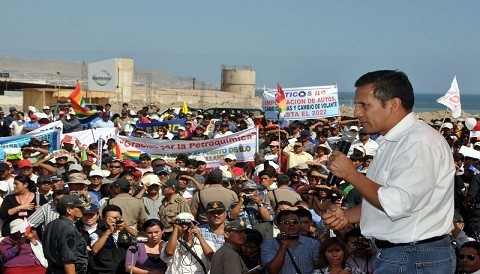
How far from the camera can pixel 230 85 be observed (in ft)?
238

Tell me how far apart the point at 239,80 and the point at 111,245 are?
62.5 m

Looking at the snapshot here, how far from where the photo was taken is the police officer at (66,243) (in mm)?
9312

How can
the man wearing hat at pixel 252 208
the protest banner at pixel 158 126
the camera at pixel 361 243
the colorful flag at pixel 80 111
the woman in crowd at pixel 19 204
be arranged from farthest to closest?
Answer: the protest banner at pixel 158 126
the colorful flag at pixel 80 111
the woman in crowd at pixel 19 204
the man wearing hat at pixel 252 208
the camera at pixel 361 243

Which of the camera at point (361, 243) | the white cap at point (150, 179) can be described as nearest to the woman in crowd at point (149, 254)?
the camera at point (361, 243)

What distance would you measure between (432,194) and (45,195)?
874cm

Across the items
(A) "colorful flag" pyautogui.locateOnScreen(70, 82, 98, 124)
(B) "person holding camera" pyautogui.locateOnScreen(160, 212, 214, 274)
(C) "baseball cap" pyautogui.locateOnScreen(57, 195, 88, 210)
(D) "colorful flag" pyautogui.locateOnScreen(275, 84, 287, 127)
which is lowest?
(B) "person holding camera" pyautogui.locateOnScreen(160, 212, 214, 274)

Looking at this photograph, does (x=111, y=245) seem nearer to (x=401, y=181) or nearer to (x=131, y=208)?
(x=131, y=208)

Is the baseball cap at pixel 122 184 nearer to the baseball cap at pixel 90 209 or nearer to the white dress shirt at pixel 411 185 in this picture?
the baseball cap at pixel 90 209

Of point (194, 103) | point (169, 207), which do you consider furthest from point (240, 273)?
point (194, 103)

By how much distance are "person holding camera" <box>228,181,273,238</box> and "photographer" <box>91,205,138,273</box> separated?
Result: 4.57 ft

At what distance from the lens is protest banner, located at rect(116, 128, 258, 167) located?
17.2 m

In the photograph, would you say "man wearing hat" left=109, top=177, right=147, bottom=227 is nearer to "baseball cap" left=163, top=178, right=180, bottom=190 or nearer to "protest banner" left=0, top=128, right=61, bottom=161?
"baseball cap" left=163, top=178, right=180, bottom=190

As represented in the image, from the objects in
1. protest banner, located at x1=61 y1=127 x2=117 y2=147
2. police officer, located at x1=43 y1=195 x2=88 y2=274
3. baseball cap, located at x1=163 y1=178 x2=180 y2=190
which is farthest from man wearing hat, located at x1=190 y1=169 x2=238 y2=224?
protest banner, located at x1=61 y1=127 x2=117 y2=147

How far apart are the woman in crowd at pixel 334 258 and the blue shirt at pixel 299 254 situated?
229 millimetres
